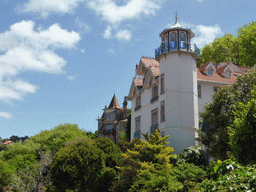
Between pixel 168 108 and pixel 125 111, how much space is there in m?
39.5

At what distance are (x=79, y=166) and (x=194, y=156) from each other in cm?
1101

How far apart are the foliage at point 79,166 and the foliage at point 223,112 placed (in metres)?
10.3

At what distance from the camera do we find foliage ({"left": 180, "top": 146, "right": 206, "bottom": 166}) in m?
23.8

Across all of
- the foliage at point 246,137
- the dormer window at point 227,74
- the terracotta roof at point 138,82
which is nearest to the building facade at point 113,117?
the terracotta roof at point 138,82

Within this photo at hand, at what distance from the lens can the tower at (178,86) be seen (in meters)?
28.5

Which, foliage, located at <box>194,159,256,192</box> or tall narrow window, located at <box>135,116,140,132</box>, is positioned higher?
tall narrow window, located at <box>135,116,140,132</box>

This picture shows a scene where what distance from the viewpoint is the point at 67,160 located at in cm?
2848

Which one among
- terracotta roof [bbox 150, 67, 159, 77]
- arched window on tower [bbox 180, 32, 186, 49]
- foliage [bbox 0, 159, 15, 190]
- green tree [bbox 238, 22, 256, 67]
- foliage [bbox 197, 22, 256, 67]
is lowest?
foliage [bbox 0, 159, 15, 190]

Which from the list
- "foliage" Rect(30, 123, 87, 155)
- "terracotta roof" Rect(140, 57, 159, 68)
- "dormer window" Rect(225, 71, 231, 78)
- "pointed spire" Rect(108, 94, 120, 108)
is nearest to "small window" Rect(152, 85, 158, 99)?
"terracotta roof" Rect(140, 57, 159, 68)

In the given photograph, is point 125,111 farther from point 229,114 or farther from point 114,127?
point 229,114

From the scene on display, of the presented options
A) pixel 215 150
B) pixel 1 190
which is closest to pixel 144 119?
pixel 215 150

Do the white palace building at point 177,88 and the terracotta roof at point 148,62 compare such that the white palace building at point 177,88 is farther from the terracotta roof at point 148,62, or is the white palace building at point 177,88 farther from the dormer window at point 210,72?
the terracotta roof at point 148,62

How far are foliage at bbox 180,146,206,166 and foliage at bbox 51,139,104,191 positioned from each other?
800 cm

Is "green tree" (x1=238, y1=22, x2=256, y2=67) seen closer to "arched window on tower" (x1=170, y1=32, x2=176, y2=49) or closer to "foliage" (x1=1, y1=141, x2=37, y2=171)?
"arched window on tower" (x1=170, y1=32, x2=176, y2=49)
